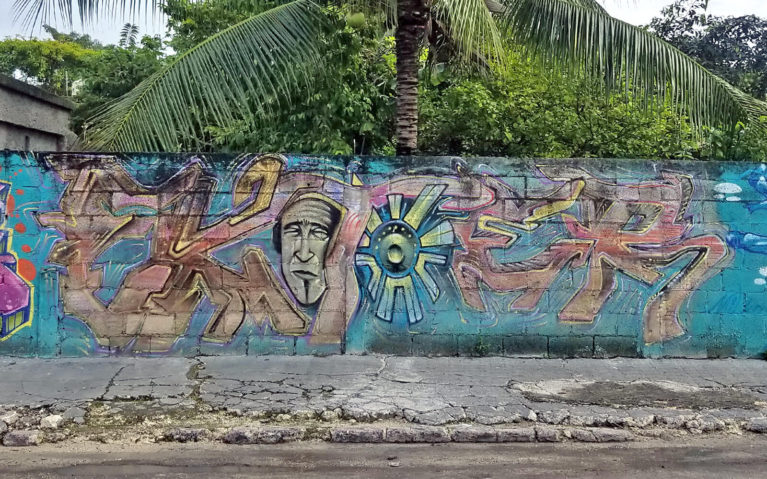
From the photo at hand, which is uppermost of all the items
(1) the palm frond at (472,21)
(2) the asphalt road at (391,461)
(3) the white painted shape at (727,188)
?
(1) the palm frond at (472,21)

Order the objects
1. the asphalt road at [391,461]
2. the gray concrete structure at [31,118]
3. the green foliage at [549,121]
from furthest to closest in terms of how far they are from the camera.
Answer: the gray concrete structure at [31,118], the green foliage at [549,121], the asphalt road at [391,461]

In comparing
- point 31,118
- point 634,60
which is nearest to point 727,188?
point 634,60

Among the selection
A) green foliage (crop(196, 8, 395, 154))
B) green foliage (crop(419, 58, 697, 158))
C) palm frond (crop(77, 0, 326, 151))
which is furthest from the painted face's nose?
green foliage (crop(419, 58, 697, 158))

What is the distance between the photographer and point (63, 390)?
6.07 m

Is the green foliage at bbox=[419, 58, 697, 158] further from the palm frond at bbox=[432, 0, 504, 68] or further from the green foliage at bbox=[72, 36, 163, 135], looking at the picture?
the green foliage at bbox=[72, 36, 163, 135]

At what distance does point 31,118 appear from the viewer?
12719 millimetres

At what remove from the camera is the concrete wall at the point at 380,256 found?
7094 mm

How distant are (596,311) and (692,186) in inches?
67.1

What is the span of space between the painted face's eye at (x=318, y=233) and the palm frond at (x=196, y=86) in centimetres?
146

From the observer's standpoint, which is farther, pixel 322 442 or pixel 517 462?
pixel 322 442

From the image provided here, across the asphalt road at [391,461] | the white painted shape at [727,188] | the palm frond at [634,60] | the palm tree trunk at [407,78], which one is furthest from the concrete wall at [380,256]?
the asphalt road at [391,461]

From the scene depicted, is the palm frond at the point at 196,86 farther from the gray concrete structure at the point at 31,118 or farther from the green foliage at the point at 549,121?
the gray concrete structure at the point at 31,118

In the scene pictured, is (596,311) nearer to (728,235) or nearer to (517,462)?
(728,235)

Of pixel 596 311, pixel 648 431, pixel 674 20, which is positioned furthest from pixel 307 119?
pixel 674 20
